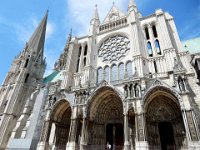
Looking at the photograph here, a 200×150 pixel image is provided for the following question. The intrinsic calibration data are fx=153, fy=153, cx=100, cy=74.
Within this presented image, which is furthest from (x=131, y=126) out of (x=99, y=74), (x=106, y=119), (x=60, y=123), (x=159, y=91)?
(x=99, y=74)

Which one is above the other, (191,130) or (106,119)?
(106,119)

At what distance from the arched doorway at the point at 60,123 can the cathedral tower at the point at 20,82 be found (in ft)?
29.1

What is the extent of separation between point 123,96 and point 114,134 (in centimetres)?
391

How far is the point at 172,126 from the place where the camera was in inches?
481

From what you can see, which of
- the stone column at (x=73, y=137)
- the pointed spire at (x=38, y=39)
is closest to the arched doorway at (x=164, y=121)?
the stone column at (x=73, y=137)

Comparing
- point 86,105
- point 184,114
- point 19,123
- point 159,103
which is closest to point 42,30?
point 19,123

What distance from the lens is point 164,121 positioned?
12.7 m

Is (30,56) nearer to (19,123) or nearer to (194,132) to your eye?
(19,123)

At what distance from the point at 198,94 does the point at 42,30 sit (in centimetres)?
3661

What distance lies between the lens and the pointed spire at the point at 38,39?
3409cm

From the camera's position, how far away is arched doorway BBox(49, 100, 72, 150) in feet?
50.3

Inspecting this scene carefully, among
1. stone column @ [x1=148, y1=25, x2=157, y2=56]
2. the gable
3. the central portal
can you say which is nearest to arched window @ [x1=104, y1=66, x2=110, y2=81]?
the central portal

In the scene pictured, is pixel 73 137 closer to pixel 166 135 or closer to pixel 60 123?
pixel 60 123

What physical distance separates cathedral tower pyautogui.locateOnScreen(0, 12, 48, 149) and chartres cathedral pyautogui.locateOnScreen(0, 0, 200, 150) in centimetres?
26
